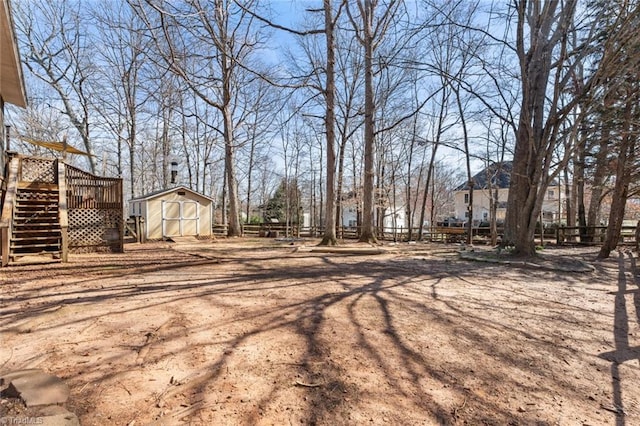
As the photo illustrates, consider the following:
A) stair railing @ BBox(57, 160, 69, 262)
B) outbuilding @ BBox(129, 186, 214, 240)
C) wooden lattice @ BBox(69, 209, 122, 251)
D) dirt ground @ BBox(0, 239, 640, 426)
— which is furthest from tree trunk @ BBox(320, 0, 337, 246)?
outbuilding @ BBox(129, 186, 214, 240)

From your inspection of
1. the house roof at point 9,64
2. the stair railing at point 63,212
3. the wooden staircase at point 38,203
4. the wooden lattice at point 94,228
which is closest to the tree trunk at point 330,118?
the wooden lattice at point 94,228

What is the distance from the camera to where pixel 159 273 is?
5980 millimetres

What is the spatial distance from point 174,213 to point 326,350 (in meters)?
16.6

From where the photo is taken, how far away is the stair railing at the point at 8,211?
20.4ft

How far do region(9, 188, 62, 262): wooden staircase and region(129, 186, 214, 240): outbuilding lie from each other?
Answer: 26.0 ft

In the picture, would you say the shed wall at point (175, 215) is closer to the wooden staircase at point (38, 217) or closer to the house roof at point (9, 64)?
the house roof at point (9, 64)

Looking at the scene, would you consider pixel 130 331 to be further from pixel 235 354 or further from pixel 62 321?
pixel 235 354

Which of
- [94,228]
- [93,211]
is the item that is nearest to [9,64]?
[93,211]

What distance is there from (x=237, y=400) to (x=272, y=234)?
64.7 feet

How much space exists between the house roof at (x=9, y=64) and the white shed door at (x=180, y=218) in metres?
8.12

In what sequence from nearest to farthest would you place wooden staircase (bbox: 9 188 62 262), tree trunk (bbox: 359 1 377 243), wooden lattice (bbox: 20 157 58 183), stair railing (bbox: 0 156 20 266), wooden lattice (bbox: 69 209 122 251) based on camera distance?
stair railing (bbox: 0 156 20 266) < wooden staircase (bbox: 9 188 62 262) < wooden lattice (bbox: 20 157 58 183) < wooden lattice (bbox: 69 209 122 251) < tree trunk (bbox: 359 1 377 243)

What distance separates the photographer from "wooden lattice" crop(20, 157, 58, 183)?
8484 mm

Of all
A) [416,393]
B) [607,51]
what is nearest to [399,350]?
[416,393]

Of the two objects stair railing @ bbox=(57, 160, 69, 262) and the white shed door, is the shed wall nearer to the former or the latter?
the white shed door
